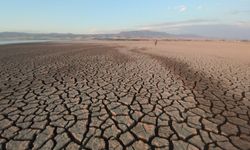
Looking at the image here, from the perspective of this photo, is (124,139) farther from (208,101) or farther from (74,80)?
(74,80)

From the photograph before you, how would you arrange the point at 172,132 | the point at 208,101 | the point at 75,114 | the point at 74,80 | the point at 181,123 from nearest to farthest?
the point at 172,132, the point at 181,123, the point at 75,114, the point at 208,101, the point at 74,80

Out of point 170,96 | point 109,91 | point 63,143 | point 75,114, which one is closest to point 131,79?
point 109,91

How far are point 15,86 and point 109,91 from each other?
2.70 meters

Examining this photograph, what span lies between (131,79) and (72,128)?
3582mm

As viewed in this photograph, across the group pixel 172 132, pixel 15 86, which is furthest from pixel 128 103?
pixel 15 86

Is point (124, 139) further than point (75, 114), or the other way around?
point (75, 114)

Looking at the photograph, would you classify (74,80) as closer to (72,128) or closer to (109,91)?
(109,91)

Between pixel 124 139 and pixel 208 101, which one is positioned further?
pixel 208 101

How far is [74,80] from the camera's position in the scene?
6.12 m

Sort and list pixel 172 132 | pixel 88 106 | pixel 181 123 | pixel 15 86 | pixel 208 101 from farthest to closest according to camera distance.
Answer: pixel 15 86 < pixel 208 101 < pixel 88 106 < pixel 181 123 < pixel 172 132

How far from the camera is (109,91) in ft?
16.2

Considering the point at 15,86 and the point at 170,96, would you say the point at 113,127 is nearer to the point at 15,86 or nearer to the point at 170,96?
the point at 170,96

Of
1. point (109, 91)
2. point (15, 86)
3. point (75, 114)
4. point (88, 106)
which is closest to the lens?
point (75, 114)

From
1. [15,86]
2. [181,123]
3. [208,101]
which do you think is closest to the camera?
[181,123]
